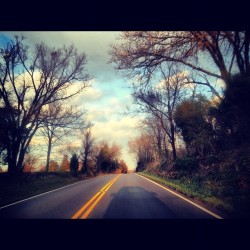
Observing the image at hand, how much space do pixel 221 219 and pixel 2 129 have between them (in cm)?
1931

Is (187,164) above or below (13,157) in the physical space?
below

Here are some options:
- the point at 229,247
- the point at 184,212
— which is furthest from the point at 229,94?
the point at 229,247

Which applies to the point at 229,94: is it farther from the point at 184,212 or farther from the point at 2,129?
the point at 2,129

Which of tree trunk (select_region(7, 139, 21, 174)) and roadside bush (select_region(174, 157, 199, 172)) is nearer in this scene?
tree trunk (select_region(7, 139, 21, 174))

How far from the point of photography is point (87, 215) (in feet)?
24.7

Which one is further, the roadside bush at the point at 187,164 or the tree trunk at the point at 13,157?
the roadside bush at the point at 187,164

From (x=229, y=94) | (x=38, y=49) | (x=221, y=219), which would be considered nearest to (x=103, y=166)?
(x=38, y=49)

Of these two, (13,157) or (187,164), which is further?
(187,164)
